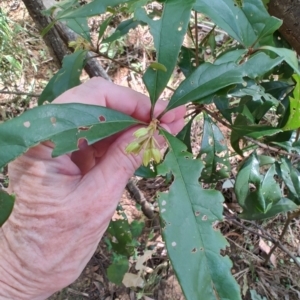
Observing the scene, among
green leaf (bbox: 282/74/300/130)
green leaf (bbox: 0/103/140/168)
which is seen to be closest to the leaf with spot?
green leaf (bbox: 282/74/300/130)

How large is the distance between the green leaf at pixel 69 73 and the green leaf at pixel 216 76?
1.08ft

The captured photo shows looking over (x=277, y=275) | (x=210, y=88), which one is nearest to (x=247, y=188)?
(x=210, y=88)

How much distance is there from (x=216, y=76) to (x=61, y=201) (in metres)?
0.45

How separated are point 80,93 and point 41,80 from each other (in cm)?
154

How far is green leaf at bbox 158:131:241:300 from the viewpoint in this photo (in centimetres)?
70

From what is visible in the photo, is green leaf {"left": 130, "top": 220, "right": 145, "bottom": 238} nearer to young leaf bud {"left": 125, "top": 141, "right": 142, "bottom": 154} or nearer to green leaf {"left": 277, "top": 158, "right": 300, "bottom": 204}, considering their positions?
green leaf {"left": 277, "top": 158, "right": 300, "bottom": 204}

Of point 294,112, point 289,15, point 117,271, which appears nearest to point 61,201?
point 294,112

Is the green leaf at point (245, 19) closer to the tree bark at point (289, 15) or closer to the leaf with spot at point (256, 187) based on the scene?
the tree bark at point (289, 15)

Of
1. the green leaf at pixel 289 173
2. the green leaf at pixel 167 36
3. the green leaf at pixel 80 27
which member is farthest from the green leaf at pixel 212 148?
the green leaf at pixel 80 27

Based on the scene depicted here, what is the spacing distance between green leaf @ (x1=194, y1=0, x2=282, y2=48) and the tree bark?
0.43ft

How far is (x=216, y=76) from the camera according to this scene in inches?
32.9

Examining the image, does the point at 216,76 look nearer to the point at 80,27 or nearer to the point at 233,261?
the point at 80,27

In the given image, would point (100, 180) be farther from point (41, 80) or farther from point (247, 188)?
point (41, 80)

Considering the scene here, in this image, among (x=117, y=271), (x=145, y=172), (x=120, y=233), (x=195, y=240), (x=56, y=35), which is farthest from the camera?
(x=117, y=271)
